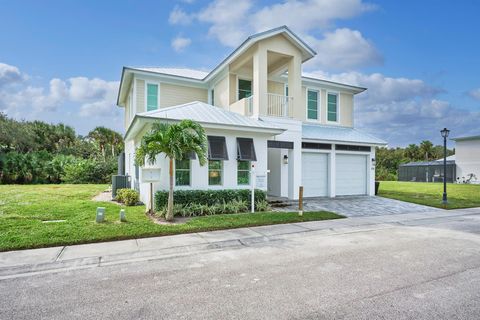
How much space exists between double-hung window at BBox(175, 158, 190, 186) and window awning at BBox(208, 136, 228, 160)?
947 millimetres

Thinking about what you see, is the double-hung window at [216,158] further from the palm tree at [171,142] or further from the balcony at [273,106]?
the balcony at [273,106]

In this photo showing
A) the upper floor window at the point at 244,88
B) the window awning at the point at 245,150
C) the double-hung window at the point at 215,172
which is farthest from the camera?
the upper floor window at the point at 244,88

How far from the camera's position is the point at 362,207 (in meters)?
12.5

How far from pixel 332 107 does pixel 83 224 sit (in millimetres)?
15496

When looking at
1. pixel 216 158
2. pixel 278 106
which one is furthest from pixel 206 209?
pixel 278 106

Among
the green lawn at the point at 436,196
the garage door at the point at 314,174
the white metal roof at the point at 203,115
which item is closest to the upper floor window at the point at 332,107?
the garage door at the point at 314,174

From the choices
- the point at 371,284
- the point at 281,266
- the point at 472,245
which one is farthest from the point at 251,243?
the point at 472,245

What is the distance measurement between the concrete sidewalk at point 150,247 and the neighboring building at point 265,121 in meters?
3.63

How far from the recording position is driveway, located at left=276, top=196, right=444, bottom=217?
11.4 meters

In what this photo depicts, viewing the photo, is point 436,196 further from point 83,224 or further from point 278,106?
point 83,224

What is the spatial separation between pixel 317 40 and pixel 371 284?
15.0 meters

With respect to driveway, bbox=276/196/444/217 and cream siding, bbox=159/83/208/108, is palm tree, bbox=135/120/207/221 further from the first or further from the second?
cream siding, bbox=159/83/208/108

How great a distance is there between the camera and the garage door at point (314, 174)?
1505 centimetres

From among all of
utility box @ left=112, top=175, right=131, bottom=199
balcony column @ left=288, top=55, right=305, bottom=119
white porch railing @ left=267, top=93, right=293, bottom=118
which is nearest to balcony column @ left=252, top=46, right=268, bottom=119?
white porch railing @ left=267, top=93, right=293, bottom=118
